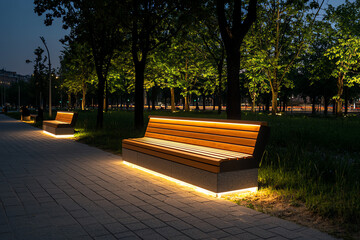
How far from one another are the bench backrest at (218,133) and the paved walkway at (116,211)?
1067 millimetres

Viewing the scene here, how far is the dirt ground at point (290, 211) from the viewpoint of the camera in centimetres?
379

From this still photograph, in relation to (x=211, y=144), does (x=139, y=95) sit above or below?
above

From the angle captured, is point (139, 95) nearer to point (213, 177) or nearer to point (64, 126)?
point (64, 126)

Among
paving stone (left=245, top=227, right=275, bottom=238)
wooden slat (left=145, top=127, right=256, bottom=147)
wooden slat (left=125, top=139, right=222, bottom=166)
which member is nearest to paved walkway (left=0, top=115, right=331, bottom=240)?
paving stone (left=245, top=227, right=275, bottom=238)

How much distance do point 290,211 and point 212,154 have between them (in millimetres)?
1574

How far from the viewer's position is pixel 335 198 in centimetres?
475

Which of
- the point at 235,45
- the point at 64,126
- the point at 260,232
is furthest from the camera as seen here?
the point at 64,126

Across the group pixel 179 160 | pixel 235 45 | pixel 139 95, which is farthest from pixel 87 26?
pixel 179 160

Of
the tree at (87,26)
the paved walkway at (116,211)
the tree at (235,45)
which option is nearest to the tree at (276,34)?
the tree at (87,26)

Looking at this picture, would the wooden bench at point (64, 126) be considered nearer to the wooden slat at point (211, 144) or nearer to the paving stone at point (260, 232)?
the wooden slat at point (211, 144)

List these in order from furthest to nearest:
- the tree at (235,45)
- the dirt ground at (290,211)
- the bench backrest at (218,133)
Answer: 1. the tree at (235,45)
2. the bench backrest at (218,133)
3. the dirt ground at (290,211)

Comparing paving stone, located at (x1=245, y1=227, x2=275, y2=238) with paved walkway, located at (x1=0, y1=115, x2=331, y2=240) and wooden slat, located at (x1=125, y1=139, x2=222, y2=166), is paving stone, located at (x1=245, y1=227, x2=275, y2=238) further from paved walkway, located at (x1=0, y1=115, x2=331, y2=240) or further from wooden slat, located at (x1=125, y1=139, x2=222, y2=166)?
wooden slat, located at (x1=125, y1=139, x2=222, y2=166)

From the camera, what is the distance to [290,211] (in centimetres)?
451

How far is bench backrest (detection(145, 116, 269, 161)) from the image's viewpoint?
533 centimetres
